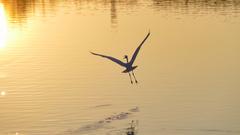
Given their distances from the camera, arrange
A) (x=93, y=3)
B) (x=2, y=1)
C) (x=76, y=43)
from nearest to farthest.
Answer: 1. (x=76, y=43)
2. (x=93, y=3)
3. (x=2, y=1)

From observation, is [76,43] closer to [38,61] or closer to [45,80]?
[38,61]

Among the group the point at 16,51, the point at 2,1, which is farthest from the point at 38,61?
the point at 2,1

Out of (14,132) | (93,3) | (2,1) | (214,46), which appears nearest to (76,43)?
(214,46)

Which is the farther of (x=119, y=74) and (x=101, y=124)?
(x=119, y=74)

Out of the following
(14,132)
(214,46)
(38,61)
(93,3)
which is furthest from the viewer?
(93,3)

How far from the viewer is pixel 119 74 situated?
31.1 meters

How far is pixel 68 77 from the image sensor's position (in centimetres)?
3067

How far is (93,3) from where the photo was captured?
209 feet

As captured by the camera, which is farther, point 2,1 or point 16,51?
point 2,1

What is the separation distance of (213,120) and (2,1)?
2019 inches

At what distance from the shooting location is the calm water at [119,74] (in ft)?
76.9

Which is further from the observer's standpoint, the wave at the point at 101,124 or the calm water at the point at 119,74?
the calm water at the point at 119,74

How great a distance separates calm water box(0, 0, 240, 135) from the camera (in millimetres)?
23438

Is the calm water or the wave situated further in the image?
the calm water
